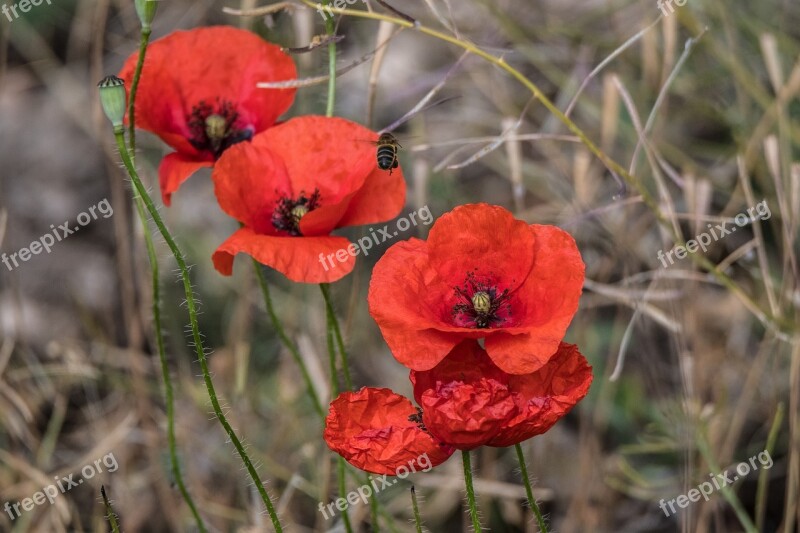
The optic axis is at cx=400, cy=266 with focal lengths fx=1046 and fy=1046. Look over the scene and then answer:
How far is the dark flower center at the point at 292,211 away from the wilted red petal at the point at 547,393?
40cm

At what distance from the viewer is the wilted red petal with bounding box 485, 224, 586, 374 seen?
3.53 ft

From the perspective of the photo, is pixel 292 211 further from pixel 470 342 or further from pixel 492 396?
pixel 492 396

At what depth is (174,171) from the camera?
56.6 inches

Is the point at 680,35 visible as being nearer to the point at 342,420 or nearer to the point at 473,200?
the point at 473,200

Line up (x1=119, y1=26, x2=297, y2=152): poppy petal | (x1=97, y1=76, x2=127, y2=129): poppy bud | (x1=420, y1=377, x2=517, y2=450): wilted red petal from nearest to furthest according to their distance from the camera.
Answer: (x1=420, y1=377, x2=517, y2=450): wilted red petal, (x1=97, y1=76, x2=127, y2=129): poppy bud, (x1=119, y1=26, x2=297, y2=152): poppy petal

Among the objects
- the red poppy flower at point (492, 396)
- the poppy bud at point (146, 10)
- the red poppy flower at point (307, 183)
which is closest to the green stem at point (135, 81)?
the poppy bud at point (146, 10)

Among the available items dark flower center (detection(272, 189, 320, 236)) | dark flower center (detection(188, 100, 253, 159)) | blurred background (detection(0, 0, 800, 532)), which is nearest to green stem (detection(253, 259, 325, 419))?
dark flower center (detection(272, 189, 320, 236))

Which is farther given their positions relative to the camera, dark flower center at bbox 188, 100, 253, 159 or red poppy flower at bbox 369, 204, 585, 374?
dark flower center at bbox 188, 100, 253, 159

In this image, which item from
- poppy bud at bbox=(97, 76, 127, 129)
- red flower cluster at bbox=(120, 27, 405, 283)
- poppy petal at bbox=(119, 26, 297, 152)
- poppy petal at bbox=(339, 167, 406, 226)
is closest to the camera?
poppy bud at bbox=(97, 76, 127, 129)

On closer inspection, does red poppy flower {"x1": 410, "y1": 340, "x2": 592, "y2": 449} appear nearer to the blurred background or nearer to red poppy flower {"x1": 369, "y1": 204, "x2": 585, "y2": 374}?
red poppy flower {"x1": 369, "y1": 204, "x2": 585, "y2": 374}

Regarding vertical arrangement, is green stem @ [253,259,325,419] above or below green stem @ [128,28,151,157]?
below

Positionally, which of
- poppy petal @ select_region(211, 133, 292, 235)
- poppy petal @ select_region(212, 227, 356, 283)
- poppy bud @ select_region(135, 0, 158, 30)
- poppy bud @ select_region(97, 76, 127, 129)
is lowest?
poppy petal @ select_region(212, 227, 356, 283)

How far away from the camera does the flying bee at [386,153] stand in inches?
52.4

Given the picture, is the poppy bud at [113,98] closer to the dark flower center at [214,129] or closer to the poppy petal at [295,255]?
the poppy petal at [295,255]
